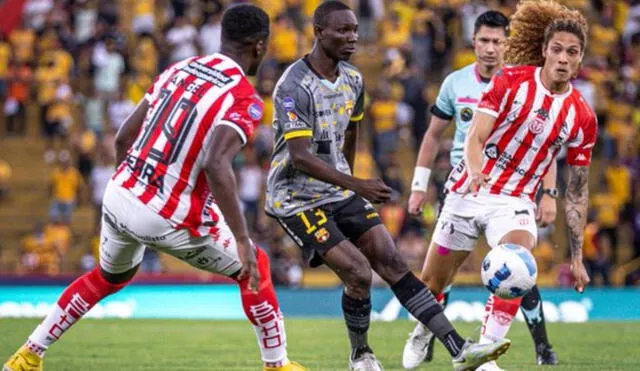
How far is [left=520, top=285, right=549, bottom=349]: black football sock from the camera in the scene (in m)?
11.4

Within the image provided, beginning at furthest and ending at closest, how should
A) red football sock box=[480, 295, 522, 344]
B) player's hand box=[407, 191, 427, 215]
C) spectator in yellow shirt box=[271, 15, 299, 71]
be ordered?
spectator in yellow shirt box=[271, 15, 299, 71]
player's hand box=[407, 191, 427, 215]
red football sock box=[480, 295, 522, 344]

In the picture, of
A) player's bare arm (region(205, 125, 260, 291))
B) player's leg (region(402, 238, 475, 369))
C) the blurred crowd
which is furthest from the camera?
the blurred crowd

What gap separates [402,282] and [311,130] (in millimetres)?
1268

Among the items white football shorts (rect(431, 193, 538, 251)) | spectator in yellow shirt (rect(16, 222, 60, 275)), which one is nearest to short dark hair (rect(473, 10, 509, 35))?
white football shorts (rect(431, 193, 538, 251))

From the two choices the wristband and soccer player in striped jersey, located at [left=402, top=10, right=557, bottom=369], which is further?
the wristband

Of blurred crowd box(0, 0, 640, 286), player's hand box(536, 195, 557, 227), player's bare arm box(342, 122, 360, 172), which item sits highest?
player's bare arm box(342, 122, 360, 172)

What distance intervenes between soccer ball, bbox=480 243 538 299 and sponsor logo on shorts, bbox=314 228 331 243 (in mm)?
1162

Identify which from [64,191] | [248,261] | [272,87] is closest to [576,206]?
[248,261]

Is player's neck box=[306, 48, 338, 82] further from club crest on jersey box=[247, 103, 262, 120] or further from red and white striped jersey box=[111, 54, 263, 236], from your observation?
club crest on jersey box=[247, 103, 262, 120]

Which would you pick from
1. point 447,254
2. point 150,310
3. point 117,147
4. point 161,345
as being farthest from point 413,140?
point 117,147

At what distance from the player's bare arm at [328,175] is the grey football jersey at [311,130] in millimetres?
200

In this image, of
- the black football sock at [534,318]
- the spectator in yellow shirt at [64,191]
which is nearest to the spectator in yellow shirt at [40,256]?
the spectator in yellow shirt at [64,191]

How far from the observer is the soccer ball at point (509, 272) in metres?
9.17

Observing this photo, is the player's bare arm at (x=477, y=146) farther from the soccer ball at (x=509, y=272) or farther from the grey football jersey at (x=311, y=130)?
the grey football jersey at (x=311, y=130)
